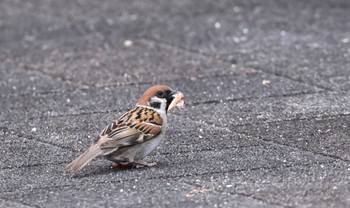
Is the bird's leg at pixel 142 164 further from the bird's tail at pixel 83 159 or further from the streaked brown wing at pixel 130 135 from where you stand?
the bird's tail at pixel 83 159

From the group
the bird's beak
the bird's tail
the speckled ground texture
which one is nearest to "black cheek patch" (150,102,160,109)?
the bird's beak

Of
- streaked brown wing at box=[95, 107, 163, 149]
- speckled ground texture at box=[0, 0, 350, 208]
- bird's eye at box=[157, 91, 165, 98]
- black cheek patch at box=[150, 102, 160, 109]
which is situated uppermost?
bird's eye at box=[157, 91, 165, 98]

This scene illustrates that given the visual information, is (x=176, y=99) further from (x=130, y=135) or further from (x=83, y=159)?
(x=83, y=159)

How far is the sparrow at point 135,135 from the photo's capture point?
21.5 ft

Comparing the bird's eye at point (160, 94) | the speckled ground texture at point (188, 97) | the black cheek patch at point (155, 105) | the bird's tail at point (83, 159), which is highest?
the bird's eye at point (160, 94)

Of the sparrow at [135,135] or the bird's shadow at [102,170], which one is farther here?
the bird's shadow at [102,170]

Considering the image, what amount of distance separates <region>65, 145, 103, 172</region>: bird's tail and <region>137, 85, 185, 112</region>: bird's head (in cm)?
64

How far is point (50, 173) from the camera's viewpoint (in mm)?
6766

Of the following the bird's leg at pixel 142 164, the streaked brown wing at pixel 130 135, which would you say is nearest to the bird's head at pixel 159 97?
the streaked brown wing at pixel 130 135

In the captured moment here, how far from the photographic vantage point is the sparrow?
21.5 ft

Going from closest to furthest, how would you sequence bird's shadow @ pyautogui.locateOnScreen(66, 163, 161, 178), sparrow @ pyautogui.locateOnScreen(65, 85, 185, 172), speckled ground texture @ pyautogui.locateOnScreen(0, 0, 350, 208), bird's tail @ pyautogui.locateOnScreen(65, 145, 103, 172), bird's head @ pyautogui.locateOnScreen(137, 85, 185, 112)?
speckled ground texture @ pyautogui.locateOnScreen(0, 0, 350, 208)
bird's tail @ pyautogui.locateOnScreen(65, 145, 103, 172)
sparrow @ pyautogui.locateOnScreen(65, 85, 185, 172)
bird's shadow @ pyautogui.locateOnScreen(66, 163, 161, 178)
bird's head @ pyautogui.locateOnScreen(137, 85, 185, 112)

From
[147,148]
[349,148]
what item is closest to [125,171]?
[147,148]

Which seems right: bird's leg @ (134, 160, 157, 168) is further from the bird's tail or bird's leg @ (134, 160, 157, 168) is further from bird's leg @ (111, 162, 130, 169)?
the bird's tail

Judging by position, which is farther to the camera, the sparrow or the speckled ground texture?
the sparrow
